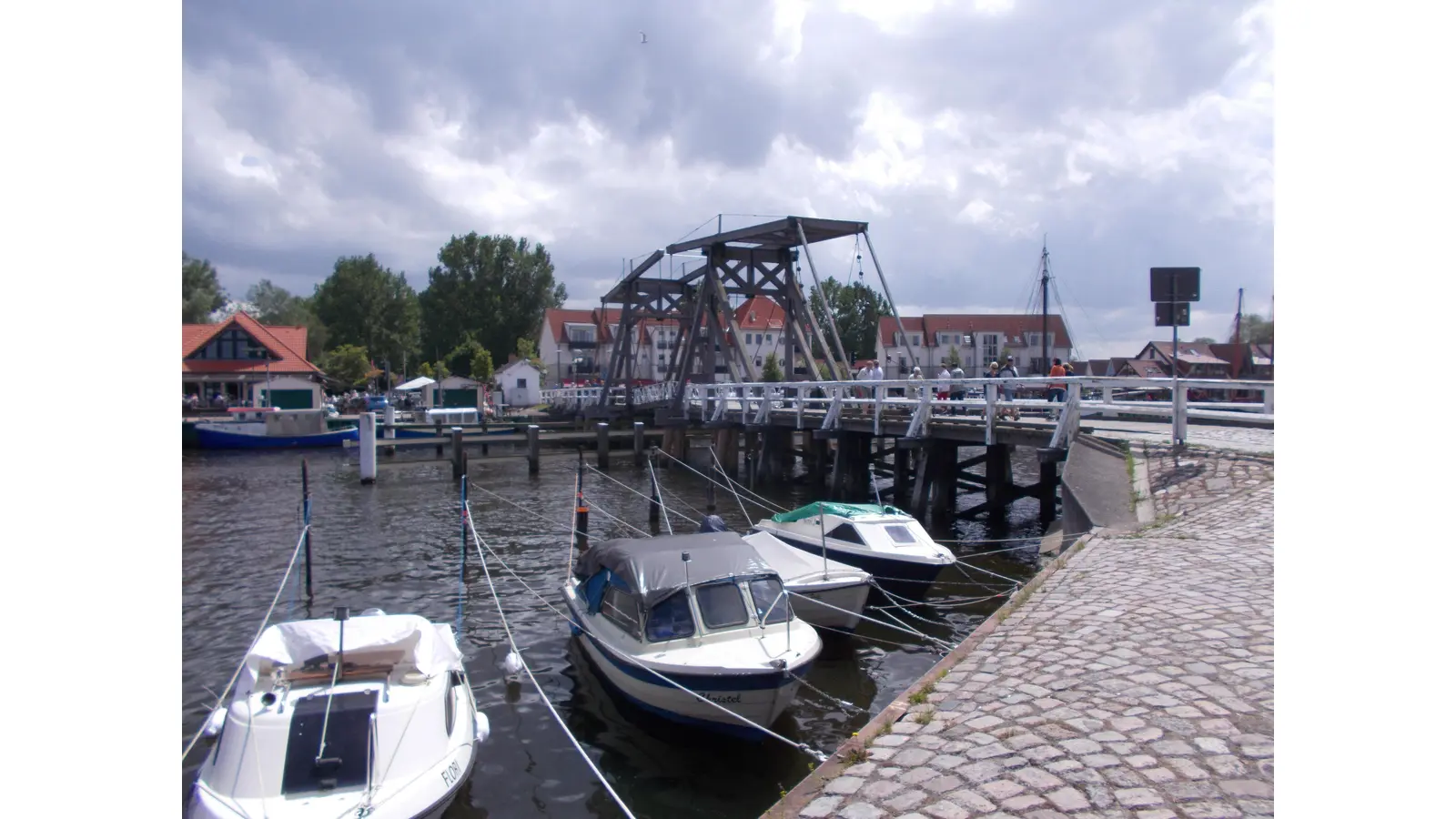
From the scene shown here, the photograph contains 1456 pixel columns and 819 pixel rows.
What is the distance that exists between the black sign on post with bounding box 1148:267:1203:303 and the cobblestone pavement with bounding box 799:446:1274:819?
21.5ft

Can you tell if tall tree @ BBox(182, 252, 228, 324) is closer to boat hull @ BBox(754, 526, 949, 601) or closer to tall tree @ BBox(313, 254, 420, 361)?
tall tree @ BBox(313, 254, 420, 361)

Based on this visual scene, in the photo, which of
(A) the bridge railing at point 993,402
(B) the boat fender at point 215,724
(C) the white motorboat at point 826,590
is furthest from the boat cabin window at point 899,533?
(B) the boat fender at point 215,724

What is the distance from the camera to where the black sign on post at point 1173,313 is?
583 inches

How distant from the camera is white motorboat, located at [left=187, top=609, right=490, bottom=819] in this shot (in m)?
6.79

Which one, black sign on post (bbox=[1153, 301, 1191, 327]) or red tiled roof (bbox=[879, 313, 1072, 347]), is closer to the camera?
black sign on post (bbox=[1153, 301, 1191, 327])

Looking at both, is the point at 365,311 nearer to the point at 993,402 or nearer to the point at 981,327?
the point at 981,327

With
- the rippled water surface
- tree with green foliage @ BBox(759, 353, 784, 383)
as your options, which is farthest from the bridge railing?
tree with green foliage @ BBox(759, 353, 784, 383)

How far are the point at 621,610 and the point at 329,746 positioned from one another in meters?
3.72

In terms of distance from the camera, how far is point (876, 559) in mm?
13891

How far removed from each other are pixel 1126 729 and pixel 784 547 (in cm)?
807

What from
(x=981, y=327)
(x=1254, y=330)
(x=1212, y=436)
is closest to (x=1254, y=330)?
(x=1254, y=330)

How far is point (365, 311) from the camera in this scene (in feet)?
308

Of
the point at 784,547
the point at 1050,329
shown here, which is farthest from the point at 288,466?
the point at 1050,329
